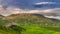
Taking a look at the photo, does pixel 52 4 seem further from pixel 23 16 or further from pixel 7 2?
pixel 7 2

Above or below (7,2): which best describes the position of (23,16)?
below

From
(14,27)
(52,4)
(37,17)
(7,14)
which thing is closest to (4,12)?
(7,14)

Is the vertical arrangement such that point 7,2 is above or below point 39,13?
above

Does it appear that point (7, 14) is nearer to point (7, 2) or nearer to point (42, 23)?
point (7, 2)

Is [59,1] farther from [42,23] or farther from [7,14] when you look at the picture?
[7,14]

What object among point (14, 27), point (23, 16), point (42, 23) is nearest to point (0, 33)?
point (14, 27)

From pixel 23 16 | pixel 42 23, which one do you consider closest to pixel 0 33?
pixel 23 16
